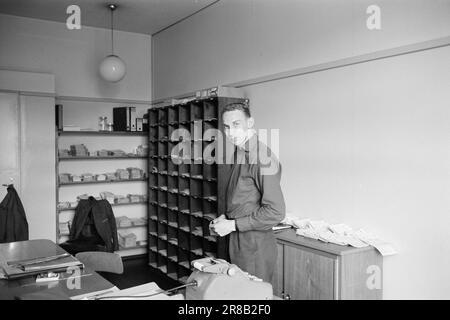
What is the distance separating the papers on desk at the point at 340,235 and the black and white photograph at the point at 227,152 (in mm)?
A: 16

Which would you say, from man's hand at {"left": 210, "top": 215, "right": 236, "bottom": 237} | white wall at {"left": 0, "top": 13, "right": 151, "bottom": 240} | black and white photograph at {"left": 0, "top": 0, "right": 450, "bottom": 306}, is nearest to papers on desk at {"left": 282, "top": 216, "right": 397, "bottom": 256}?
black and white photograph at {"left": 0, "top": 0, "right": 450, "bottom": 306}

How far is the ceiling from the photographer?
517 centimetres

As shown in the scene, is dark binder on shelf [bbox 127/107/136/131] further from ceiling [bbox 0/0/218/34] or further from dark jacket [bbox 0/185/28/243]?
dark jacket [bbox 0/185/28/243]

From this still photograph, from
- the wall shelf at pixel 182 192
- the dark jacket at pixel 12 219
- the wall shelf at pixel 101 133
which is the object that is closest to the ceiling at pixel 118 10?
the wall shelf at pixel 182 192

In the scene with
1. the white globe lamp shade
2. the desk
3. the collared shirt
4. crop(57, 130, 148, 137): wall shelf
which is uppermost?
the white globe lamp shade

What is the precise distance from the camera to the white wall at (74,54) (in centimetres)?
551

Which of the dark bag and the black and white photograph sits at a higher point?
the black and white photograph

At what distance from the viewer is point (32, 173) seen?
5.18 m

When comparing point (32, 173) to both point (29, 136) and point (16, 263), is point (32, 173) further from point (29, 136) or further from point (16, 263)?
point (16, 263)

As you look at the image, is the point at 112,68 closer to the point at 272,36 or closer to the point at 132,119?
the point at 132,119

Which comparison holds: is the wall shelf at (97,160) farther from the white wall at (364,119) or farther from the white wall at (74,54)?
the white wall at (364,119)

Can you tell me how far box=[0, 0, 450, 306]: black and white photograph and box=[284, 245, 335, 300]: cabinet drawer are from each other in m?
0.01

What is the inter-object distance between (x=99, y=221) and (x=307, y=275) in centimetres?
321
